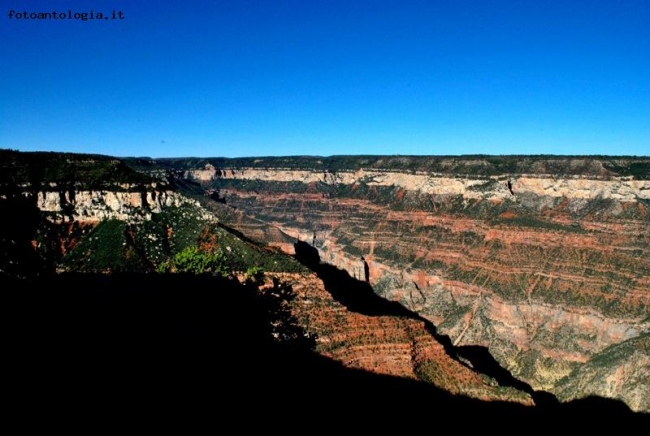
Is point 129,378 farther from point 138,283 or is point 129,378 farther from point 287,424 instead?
point 138,283

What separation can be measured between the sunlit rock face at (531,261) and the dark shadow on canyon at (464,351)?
2114 millimetres

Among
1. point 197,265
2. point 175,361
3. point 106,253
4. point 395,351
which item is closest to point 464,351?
point 395,351

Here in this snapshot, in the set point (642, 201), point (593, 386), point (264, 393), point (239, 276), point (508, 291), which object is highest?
point (642, 201)

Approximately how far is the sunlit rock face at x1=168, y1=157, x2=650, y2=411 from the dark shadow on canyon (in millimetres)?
2114

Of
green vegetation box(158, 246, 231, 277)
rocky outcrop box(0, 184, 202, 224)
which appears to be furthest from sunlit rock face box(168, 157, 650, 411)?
green vegetation box(158, 246, 231, 277)

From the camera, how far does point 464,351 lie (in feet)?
364

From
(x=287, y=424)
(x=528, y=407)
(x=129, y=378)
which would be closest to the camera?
(x=129, y=378)

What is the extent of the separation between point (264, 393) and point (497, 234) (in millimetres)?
107597

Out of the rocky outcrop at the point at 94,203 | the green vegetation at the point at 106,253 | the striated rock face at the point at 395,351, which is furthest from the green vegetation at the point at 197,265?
the rocky outcrop at the point at 94,203

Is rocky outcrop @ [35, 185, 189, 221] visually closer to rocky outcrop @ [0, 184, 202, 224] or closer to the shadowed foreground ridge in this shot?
rocky outcrop @ [0, 184, 202, 224]

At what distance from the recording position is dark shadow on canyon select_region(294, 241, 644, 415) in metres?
81.8

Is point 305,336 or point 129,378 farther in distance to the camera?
point 305,336

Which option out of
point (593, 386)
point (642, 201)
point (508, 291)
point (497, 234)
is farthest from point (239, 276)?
point (642, 201)

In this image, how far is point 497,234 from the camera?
13688 cm
